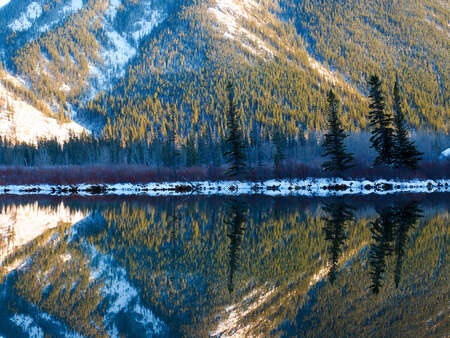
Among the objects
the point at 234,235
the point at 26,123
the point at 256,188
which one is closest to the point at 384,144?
the point at 256,188

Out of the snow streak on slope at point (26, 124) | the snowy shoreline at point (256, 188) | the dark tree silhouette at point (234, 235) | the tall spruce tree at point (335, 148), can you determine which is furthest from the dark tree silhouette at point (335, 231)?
the snow streak on slope at point (26, 124)

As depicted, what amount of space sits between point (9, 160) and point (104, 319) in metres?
133

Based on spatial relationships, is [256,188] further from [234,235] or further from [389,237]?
[389,237]

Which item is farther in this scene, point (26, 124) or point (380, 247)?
point (26, 124)

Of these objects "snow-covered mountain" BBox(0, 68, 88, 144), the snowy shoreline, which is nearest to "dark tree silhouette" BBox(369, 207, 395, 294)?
the snowy shoreline

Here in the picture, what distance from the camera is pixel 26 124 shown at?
17275cm

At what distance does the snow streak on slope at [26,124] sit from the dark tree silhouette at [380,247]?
150372 mm

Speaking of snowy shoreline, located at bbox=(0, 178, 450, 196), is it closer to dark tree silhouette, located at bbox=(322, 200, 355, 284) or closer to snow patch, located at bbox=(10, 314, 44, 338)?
dark tree silhouette, located at bbox=(322, 200, 355, 284)

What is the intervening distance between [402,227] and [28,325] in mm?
17388

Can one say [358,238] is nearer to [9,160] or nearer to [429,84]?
[9,160]

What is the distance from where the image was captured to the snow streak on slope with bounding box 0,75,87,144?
164500mm

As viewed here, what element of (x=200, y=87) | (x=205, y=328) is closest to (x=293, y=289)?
(x=205, y=328)

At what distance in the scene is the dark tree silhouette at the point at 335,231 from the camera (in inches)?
630

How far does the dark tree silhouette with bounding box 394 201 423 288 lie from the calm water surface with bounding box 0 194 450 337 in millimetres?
61
